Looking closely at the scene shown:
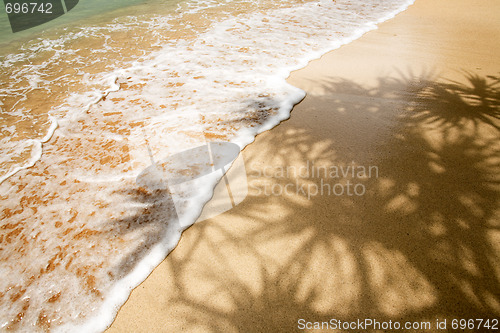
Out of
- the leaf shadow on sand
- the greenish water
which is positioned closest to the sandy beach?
the leaf shadow on sand

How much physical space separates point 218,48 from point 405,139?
444cm

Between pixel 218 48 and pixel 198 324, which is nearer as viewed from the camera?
pixel 198 324

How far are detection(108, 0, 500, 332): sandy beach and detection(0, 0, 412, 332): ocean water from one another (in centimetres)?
33

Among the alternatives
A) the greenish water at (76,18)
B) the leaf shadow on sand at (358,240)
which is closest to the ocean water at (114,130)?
the greenish water at (76,18)

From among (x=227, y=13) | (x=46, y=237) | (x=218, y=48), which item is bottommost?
(x=46, y=237)

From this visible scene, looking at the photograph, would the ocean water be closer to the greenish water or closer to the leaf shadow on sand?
the greenish water

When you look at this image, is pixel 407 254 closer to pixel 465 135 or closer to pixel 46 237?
pixel 465 135

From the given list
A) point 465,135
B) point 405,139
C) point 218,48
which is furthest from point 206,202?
point 218,48

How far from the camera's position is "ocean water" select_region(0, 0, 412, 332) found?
6.51 feet

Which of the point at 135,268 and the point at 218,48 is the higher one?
the point at 218,48

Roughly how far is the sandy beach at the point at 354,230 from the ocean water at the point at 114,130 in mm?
331

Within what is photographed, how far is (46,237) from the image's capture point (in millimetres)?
2248

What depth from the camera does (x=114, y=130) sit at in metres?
3.43

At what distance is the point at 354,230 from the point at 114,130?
10.4 ft
